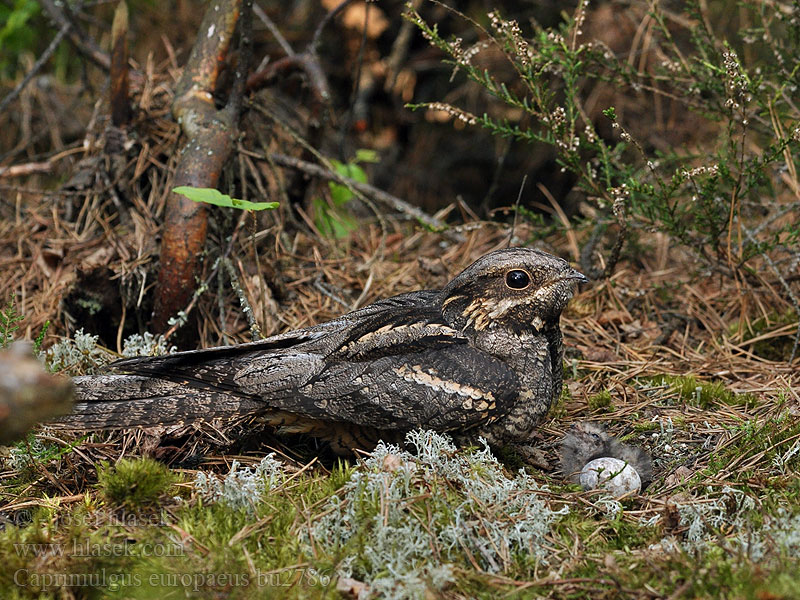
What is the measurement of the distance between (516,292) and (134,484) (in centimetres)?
162

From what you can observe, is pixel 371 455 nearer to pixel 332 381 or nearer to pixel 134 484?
pixel 332 381

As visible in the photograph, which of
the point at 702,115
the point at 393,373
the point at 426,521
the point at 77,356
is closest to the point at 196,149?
the point at 77,356

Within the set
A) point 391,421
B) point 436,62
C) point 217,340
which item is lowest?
point 217,340

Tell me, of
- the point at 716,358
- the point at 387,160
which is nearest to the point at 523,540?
the point at 716,358

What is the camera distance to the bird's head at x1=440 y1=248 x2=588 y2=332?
3.04 m

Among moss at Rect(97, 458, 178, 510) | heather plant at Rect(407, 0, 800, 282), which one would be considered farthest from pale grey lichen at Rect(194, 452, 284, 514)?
heather plant at Rect(407, 0, 800, 282)

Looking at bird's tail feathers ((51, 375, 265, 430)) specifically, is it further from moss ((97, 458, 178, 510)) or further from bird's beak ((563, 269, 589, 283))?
bird's beak ((563, 269, 589, 283))

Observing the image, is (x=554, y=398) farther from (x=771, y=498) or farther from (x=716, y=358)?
(x=716, y=358)

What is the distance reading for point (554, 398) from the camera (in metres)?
3.10

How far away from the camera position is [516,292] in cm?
304

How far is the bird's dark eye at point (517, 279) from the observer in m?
3.03

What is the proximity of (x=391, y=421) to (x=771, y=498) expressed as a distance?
1337mm

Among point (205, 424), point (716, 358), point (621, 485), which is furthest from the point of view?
point (716, 358)

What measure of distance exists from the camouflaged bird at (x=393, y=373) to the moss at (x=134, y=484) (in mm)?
409
